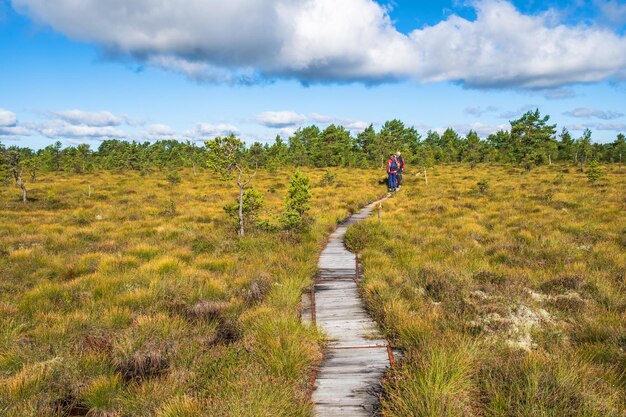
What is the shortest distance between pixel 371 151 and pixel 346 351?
58846 mm

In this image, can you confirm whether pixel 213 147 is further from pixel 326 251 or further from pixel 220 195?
pixel 220 195

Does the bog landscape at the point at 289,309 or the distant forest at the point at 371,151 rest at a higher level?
the distant forest at the point at 371,151

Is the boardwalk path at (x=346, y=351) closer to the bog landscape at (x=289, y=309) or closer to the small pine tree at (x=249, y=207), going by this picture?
the bog landscape at (x=289, y=309)

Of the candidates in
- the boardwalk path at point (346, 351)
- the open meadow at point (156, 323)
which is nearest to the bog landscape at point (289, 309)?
the open meadow at point (156, 323)

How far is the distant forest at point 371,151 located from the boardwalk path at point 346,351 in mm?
38113

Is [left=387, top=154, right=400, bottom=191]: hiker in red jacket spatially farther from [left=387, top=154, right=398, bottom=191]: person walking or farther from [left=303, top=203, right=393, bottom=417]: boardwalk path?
[left=303, top=203, right=393, bottom=417]: boardwalk path

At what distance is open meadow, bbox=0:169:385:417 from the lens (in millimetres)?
4137

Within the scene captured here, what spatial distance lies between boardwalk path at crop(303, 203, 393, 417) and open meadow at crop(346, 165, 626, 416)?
0.28 metres

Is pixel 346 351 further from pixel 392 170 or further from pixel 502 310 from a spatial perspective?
pixel 392 170

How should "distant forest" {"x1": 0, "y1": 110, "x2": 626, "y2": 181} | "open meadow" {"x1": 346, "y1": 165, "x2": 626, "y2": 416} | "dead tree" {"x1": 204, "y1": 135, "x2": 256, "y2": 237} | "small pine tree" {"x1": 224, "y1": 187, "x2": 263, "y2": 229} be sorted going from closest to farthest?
1. "open meadow" {"x1": 346, "y1": 165, "x2": 626, "y2": 416}
2. "dead tree" {"x1": 204, "y1": 135, "x2": 256, "y2": 237}
3. "small pine tree" {"x1": 224, "y1": 187, "x2": 263, "y2": 229}
4. "distant forest" {"x1": 0, "y1": 110, "x2": 626, "y2": 181}

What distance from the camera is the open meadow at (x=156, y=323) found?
13.6 feet

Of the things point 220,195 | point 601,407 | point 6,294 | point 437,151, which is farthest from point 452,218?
point 437,151

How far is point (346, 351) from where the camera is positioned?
5352 mm

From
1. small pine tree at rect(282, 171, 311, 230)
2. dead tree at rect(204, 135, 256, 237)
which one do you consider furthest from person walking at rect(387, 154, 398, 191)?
dead tree at rect(204, 135, 256, 237)
